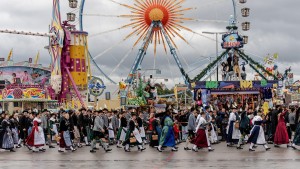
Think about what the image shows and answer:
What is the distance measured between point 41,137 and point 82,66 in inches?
1641

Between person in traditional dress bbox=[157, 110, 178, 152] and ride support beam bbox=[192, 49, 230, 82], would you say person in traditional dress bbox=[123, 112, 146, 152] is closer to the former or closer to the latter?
person in traditional dress bbox=[157, 110, 178, 152]

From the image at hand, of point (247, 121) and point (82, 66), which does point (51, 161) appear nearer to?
point (247, 121)

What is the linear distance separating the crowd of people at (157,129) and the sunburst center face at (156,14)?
28.3 metres

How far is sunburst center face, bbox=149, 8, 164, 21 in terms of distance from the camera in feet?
182

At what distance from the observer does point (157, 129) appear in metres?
23.7

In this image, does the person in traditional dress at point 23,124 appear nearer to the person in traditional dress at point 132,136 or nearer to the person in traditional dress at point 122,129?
the person in traditional dress at point 122,129

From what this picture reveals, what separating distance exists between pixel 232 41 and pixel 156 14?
29.2ft

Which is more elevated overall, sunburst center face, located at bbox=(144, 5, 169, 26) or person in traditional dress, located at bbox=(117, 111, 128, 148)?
sunburst center face, located at bbox=(144, 5, 169, 26)

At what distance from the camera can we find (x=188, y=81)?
56.9 meters

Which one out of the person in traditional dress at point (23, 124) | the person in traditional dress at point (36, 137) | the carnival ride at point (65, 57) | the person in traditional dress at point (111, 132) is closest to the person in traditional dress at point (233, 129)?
the person in traditional dress at point (111, 132)

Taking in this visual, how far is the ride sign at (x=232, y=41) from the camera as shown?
59.2m

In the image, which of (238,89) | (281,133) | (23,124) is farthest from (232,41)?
(281,133)

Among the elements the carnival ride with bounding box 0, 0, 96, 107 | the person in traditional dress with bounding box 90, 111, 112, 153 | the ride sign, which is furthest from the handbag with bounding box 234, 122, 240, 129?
the carnival ride with bounding box 0, 0, 96, 107

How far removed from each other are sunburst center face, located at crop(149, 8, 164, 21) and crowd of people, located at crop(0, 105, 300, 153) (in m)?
28.3
